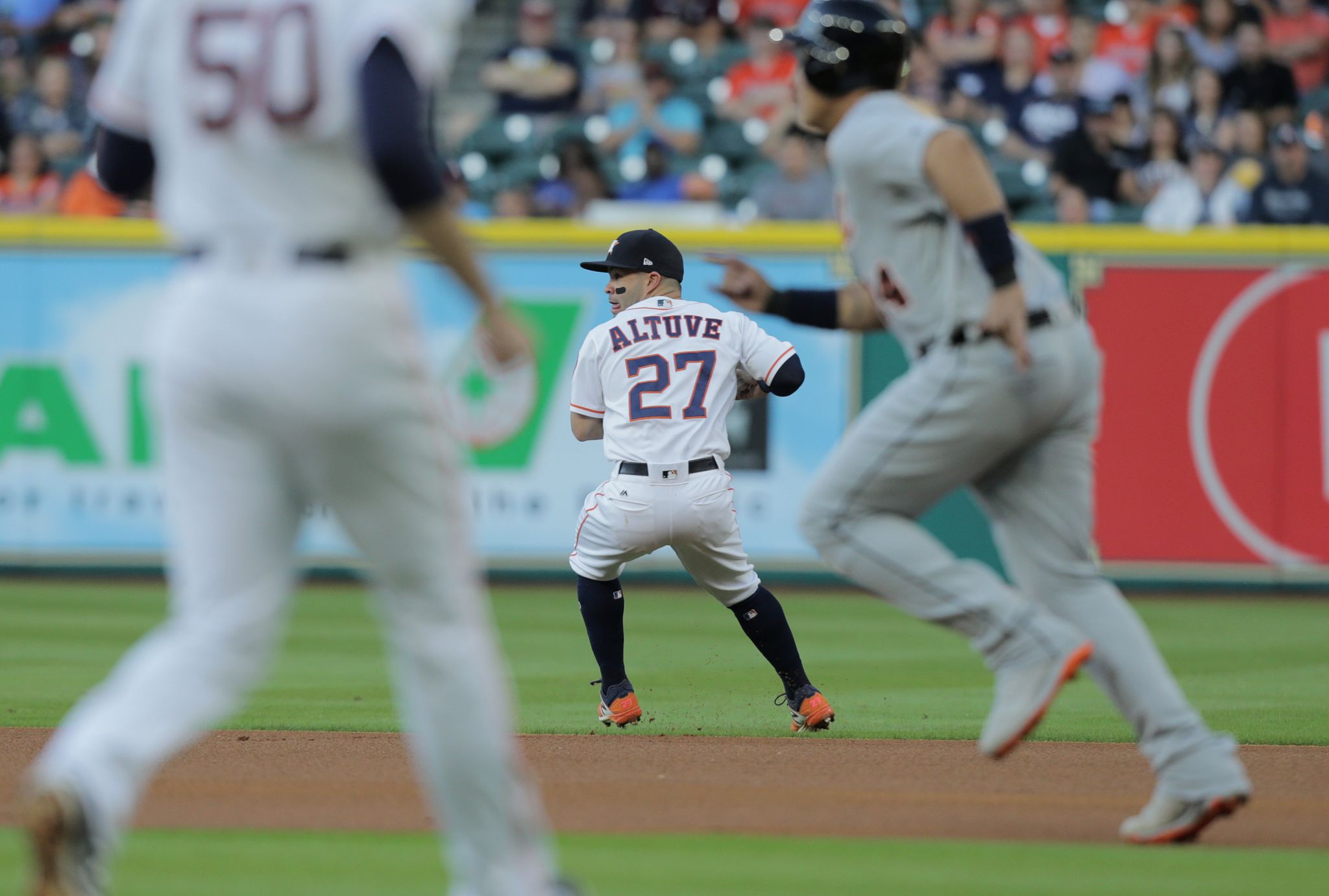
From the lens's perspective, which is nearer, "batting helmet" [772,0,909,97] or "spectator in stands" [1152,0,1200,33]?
"batting helmet" [772,0,909,97]

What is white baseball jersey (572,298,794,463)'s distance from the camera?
7395mm

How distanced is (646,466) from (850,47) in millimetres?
2975

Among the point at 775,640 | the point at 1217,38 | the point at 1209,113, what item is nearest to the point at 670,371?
the point at 775,640

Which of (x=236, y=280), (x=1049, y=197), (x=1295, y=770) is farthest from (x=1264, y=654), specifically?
(x=236, y=280)

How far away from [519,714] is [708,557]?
42.2 inches

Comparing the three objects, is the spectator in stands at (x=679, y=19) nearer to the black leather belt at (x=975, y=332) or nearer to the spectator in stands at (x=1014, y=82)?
the spectator in stands at (x=1014, y=82)

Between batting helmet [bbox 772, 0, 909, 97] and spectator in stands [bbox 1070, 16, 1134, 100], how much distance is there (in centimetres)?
1169

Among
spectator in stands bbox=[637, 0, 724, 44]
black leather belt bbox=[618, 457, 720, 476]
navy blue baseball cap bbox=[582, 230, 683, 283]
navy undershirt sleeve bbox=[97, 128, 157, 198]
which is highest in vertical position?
navy undershirt sleeve bbox=[97, 128, 157, 198]

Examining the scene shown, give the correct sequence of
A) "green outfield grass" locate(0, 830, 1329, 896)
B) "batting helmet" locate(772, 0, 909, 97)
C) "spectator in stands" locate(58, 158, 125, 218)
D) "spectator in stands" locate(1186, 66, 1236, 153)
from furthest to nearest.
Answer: "spectator in stands" locate(1186, 66, 1236, 153) → "spectator in stands" locate(58, 158, 125, 218) → "batting helmet" locate(772, 0, 909, 97) → "green outfield grass" locate(0, 830, 1329, 896)

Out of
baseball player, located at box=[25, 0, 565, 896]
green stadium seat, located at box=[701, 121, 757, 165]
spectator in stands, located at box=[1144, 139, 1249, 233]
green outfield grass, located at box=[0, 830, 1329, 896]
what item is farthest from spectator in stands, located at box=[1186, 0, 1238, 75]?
baseball player, located at box=[25, 0, 565, 896]

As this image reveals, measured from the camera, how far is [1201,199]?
47.4 feet

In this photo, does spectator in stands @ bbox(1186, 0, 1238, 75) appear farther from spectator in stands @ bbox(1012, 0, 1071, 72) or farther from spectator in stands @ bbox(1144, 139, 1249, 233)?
spectator in stands @ bbox(1144, 139, 1249, 233)

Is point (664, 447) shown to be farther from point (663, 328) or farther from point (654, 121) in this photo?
point (654, 121)

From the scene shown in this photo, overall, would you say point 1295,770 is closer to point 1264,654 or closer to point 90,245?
point 1264,654
